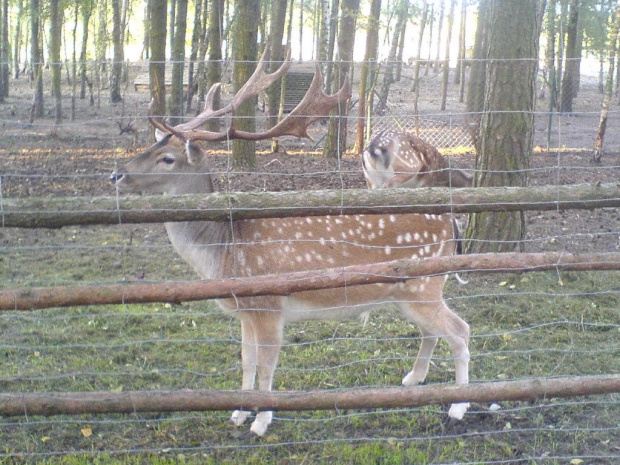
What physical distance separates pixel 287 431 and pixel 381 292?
1.03m

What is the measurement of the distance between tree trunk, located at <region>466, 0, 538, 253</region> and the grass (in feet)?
3.69

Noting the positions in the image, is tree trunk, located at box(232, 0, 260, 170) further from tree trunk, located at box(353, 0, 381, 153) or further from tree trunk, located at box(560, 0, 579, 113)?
tree trunk, located at box(560, 0, 579, 113)

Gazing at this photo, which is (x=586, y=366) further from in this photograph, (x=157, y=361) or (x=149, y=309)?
(x=149, y=309)

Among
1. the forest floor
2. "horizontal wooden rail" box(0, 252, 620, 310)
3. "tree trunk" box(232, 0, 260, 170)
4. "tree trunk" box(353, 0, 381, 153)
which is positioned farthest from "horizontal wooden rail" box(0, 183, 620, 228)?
"tree trunk" box(353, 0, 381, 153)

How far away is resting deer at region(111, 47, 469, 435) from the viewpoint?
4.53m

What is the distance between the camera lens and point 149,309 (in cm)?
631

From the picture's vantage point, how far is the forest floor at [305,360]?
13.4 ft

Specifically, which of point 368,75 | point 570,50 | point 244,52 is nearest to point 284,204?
point 244,52

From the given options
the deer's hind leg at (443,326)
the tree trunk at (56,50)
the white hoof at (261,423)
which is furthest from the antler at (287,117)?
the tree trunk at (56,50)

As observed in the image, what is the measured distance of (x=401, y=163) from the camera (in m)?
8.88

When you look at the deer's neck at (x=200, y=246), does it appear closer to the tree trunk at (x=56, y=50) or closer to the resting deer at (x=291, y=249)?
the resting deer at (x=291, y=249)

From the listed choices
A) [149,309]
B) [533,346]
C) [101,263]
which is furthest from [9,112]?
[533,346]

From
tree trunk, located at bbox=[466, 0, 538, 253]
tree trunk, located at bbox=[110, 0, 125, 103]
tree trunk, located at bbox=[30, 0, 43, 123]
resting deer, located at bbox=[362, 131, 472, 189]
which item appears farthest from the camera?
tree trunk, located at bbox=[110, 0, 125, 103]

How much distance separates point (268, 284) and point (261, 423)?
4.13 ft
